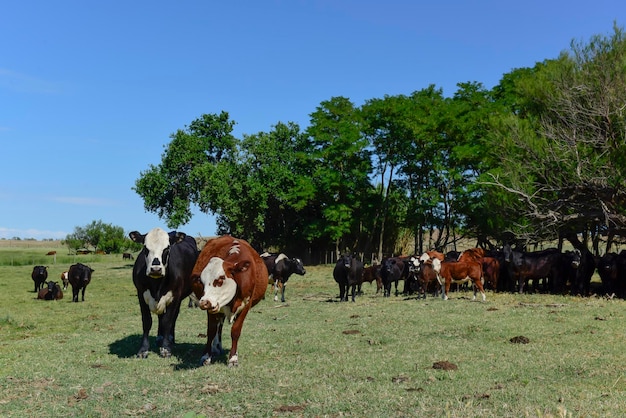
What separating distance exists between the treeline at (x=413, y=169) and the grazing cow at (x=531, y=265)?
5.15ft

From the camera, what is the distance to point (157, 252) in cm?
1080

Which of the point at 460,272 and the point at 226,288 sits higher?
the point at 460,272

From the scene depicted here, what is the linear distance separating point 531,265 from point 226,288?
57.1 ft

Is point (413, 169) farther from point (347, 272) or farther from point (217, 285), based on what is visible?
point (217, 285)

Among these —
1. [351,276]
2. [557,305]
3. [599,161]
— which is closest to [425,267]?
[351,276]

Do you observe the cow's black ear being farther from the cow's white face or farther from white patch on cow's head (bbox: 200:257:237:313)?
white patch on cow's head (bbox: 200:257:237:313)

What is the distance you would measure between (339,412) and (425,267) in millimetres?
14877

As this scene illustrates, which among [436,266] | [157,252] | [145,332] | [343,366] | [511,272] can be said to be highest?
[157,252]

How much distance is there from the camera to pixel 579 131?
81.7 ft

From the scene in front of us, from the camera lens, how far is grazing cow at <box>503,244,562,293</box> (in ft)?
77.0

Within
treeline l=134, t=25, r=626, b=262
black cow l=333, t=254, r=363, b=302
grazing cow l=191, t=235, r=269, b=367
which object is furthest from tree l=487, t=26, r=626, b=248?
grazing cow l=191, t=235, r=269, b=367

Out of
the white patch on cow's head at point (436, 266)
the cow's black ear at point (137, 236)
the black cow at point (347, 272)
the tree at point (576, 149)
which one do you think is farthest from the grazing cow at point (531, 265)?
the cow's black ear at point (137, 236)

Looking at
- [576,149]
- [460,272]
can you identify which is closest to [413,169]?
[576,149]

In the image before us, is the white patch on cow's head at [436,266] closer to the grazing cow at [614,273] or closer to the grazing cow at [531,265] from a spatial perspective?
the grazing cow at [531,265]
